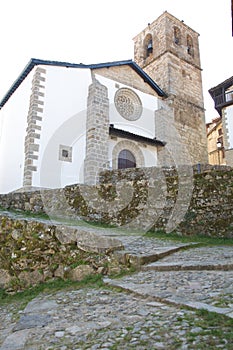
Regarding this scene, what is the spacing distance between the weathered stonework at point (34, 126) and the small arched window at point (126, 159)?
3.50 m

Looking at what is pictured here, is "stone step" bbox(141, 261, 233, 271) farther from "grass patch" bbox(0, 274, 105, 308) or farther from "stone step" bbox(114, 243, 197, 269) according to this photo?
"grass patch" bbox(0, 274, 105, 308)

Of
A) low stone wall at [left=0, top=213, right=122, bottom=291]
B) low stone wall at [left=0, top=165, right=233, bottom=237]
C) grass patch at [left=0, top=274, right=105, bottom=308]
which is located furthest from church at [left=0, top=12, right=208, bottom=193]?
grass patch at [left=0, top=274, right=105, bottom=308]

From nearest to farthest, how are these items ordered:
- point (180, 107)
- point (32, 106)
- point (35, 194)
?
1. point (35, 194)
2. point (32, 106)
3. point (180, 107)

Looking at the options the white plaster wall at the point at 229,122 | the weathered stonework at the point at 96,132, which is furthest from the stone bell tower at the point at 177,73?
the weathered stonework at the point at 96,132

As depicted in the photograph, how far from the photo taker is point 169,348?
5.38 feet

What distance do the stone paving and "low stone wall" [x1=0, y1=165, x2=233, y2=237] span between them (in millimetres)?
2188

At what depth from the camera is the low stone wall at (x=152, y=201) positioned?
5.74m

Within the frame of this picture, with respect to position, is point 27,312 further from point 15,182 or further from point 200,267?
point 15,182

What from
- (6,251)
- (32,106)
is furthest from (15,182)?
(6,251)

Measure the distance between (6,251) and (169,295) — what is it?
314 centimetres

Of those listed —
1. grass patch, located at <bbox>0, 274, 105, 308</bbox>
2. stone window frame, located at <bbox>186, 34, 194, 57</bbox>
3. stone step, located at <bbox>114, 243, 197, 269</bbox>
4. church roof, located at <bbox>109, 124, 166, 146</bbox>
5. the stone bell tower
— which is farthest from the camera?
stone window frame, located at <bbox>186, 34, 194, 57</bbox>

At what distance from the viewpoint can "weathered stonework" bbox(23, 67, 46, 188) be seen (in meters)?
10.1

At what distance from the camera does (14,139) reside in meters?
12.1

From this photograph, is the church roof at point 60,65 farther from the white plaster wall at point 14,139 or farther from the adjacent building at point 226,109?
the adjacent building at point 226,109
